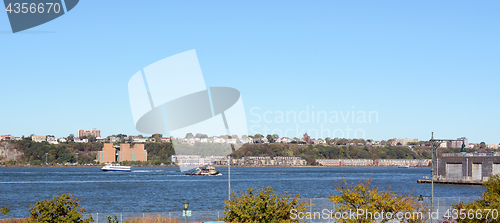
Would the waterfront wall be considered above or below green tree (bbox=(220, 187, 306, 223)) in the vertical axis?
below

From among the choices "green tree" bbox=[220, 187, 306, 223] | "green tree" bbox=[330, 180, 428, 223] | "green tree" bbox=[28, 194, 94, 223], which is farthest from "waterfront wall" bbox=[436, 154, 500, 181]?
"green tree" bbox=[28, 194, 94, 223]

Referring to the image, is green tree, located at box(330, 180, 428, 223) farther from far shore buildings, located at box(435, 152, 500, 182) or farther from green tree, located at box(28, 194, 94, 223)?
far shore buildings, located at box(435, 152, 500, 182)

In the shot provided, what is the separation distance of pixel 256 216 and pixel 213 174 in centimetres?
15740

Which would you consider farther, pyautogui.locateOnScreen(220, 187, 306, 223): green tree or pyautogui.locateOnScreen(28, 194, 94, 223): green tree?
pyautogui.locateOnScreen(220, 187, 306, 223): green tree

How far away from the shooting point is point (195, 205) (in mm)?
63531

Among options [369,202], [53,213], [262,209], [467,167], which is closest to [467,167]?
[467,167]

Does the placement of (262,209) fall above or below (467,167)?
above

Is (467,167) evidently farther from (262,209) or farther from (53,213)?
(53,213)

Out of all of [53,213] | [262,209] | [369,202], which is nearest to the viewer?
[53,213]

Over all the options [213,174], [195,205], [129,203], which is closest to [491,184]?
[195,205]

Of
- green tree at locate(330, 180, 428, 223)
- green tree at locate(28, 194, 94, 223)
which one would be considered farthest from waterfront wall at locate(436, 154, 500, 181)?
green tree at locate(28, 194, 94, 223)

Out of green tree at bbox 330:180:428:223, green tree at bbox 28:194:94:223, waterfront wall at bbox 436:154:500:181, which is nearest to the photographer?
green tree at bbox 28:194:94:223

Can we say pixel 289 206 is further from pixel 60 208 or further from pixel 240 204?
pixel 60 208

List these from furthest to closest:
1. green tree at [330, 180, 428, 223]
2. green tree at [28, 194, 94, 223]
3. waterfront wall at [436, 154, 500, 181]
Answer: waterfront wall at [436, 154, 500, 181] < green tree at [330, 180, 428, 223] < green tree at [28, 194, 94, 223]
